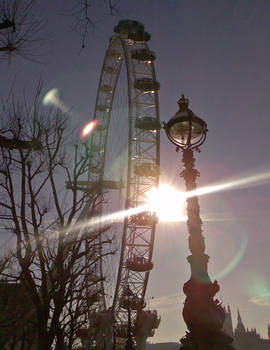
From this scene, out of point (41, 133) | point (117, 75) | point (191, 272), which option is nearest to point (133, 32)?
point (117, 75)

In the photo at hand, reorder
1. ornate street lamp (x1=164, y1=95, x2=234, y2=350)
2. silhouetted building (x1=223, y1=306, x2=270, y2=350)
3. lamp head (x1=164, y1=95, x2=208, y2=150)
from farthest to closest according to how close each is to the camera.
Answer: silhouetted building (x1=223, y1=306, x2=270, y2=350), lamp head (x1=164, y1=95, x2=208, y2=150), ornate street lamp (x1=164, y1=95, x2=234, y2=350)

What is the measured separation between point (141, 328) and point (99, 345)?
5413 millimetres

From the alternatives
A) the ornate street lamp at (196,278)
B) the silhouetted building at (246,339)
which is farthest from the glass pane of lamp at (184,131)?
the silhouetted building at (246,339)

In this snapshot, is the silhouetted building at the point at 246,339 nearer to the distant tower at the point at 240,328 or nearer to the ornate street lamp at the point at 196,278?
the distant tower at the point at 240,328

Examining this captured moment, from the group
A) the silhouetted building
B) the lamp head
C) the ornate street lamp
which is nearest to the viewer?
the ornate street lamp

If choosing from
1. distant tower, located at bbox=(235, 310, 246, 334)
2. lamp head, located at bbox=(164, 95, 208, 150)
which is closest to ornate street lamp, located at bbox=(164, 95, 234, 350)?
lamp head, located at bbox=(164, 95, 208, 150)

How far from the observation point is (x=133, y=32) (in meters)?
33.5

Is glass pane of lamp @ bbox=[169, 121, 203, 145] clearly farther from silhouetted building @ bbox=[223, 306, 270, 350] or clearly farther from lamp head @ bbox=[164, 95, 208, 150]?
silhouetted building @ bbox=[223, 306, 270, 350]

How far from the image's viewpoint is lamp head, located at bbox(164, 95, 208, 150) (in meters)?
5.73

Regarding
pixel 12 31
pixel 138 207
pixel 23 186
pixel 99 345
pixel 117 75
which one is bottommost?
pixel 99 345

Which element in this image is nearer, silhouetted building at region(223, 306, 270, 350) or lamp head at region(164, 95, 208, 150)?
lamp head at region(164, 95, 208, 150)

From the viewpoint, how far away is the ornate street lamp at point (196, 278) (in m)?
4.34

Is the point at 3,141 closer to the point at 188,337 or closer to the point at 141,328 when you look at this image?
the point at 188,337

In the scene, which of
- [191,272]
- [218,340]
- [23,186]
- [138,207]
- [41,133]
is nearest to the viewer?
[218,340]
